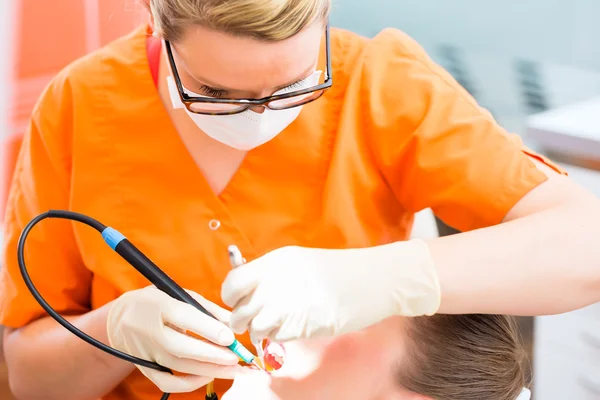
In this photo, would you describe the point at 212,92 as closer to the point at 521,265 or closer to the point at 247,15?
the point at 247,15

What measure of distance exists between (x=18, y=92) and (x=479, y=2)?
164 centimetres

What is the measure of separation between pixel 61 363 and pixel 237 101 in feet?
2.16

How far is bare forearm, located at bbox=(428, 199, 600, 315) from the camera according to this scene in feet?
3.69

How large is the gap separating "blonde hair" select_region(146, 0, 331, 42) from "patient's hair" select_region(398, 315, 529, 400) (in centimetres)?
56

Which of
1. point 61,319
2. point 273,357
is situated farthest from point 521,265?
point 61,319

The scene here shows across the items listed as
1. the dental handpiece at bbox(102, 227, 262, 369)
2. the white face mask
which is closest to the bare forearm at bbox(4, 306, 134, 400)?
the dental handpiece at bbox(102, 227, 262, 369)

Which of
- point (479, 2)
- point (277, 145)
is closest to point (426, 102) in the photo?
point (277, 145)

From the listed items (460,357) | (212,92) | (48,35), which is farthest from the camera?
(48,35)

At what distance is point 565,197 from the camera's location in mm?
1216

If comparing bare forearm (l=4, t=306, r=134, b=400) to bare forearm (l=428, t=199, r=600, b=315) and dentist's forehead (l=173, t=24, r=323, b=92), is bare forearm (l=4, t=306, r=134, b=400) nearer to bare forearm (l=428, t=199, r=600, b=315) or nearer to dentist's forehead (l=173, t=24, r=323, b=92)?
dentist's forehead (l=173, t=24, r=323, b=92)

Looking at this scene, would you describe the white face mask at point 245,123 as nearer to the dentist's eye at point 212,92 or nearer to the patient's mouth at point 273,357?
the dentist's eye at point 212,92

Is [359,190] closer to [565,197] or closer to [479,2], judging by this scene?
[565,197]

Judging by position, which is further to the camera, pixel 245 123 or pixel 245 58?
pixel 245 123

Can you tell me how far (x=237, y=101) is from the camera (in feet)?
3.60
